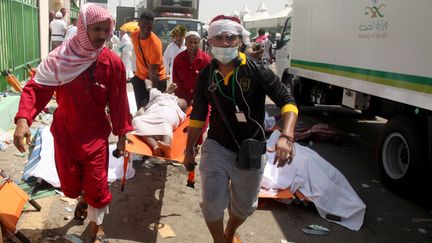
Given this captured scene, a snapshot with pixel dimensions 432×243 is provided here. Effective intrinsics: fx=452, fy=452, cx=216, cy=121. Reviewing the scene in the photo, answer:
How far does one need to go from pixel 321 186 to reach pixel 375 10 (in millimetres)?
2516

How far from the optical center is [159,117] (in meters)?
5.14

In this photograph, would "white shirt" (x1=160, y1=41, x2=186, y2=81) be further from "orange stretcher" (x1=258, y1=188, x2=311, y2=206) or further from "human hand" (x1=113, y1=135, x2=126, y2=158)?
"human hand" (x1=113, y1=135, x2=126, y2=158)

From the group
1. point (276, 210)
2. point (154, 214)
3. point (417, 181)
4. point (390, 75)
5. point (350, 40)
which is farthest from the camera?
point (350, 40)

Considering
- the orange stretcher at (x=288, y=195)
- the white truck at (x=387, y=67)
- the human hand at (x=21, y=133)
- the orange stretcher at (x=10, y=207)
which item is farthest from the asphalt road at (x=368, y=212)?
the human hand at (x=21, y=133)

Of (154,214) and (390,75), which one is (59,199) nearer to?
(154,214)

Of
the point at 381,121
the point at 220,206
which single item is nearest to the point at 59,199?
the point at 220,206

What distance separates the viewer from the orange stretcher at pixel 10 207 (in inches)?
128

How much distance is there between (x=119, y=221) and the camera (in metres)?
4.04

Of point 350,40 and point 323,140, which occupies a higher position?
point 350,40

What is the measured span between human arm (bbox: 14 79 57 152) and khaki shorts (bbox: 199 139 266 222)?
1.14 meters

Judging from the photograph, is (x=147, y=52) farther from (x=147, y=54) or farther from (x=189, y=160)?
(x=189, y=160)

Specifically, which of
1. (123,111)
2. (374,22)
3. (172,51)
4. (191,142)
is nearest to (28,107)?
(123,111)

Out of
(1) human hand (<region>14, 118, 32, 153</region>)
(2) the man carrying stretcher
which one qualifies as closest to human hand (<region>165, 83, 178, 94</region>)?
(2) the man carrying stretcher

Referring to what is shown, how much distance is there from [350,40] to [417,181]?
2.42 meters
